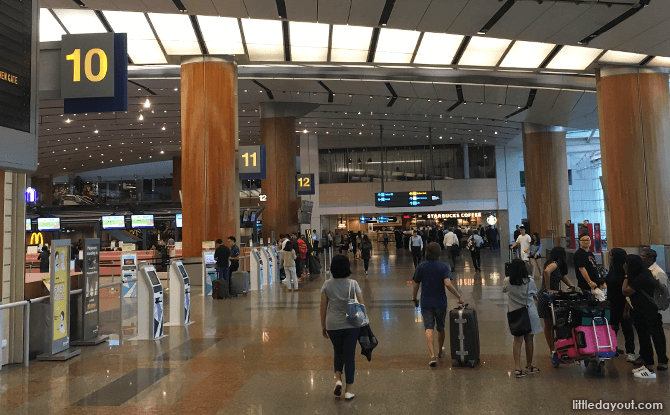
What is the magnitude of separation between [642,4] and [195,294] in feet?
40.4

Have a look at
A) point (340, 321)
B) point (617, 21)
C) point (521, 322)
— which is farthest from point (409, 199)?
point (340, 321)

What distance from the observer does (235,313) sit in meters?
10.6

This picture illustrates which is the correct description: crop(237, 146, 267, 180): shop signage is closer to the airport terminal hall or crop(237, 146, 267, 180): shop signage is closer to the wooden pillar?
the airport terminal hall

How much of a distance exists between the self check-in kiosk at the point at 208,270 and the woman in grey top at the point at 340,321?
32.0 ft

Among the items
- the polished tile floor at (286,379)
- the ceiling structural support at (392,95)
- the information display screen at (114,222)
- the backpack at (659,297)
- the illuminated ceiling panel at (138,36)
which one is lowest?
the polished tile floor at (286,379)

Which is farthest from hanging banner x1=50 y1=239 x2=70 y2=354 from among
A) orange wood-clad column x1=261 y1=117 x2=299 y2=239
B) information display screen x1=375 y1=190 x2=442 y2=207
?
information display screen x1=375 y1=190 x2=442 y2=207

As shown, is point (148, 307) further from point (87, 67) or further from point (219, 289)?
point (219, 289)

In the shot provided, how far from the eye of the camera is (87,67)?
660 centimetres

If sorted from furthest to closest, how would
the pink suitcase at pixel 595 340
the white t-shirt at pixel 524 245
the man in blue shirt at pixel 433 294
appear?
1. the white t-shirt at pixel 524 245
2. the man in blue shirt at pixel 433 294
3. the pink suitcase at pixel 595 340

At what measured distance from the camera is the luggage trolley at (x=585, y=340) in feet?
17.7

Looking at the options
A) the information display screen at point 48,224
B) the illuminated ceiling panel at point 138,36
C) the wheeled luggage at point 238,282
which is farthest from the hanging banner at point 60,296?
the information display screen at point 48,224

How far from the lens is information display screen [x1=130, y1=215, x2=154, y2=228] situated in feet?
105

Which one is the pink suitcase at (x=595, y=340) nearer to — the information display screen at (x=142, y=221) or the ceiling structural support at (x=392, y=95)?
the ceiling structural support at (x=392, y=95)

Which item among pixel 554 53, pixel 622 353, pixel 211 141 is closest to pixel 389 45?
pixel 554 53
